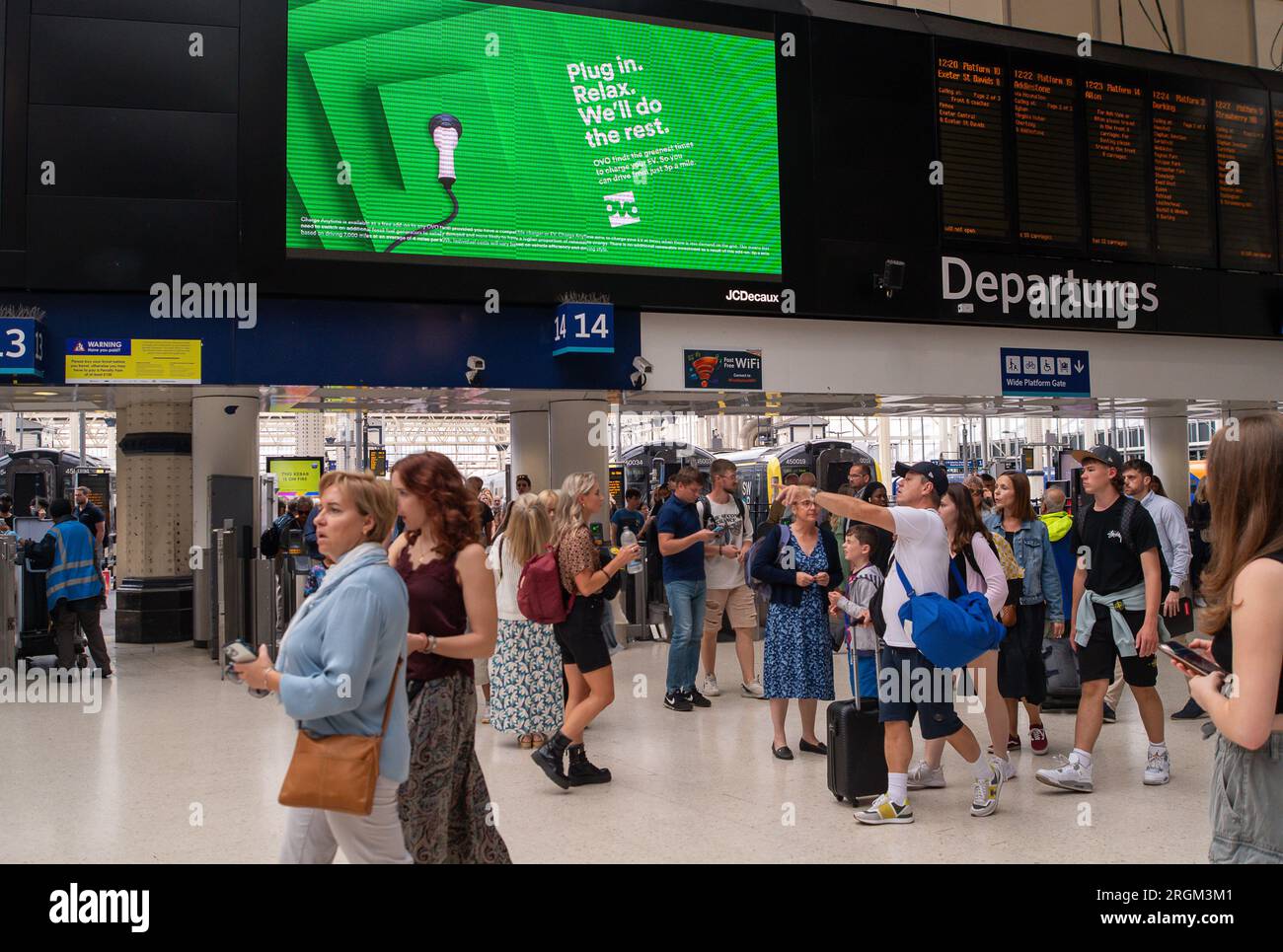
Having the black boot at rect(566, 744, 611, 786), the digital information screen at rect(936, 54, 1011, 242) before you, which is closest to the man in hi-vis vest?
the black boot at rect(566, 744, 611, 786)

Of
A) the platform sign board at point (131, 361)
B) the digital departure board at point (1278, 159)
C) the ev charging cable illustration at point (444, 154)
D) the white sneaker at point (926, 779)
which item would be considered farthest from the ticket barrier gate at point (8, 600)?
the digital departure board at point (1278, 159)

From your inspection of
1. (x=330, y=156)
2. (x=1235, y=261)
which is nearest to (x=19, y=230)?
(x=330, y=156)

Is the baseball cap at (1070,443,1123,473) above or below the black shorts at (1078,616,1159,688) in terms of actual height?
above

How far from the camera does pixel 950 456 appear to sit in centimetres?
4341

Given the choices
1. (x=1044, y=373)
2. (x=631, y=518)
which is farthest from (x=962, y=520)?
(x=631, y=518)

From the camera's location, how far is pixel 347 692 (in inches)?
107

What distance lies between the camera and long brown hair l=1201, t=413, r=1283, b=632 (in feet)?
7.37

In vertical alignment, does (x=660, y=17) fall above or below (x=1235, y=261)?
above

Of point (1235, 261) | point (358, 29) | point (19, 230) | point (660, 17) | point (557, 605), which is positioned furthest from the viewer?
point (1235, 261)

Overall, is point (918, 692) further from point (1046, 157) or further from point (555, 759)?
point (1046, 157)

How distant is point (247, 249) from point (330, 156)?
1.04 metres

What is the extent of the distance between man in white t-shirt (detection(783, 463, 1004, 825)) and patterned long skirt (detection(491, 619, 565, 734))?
2.31 meters

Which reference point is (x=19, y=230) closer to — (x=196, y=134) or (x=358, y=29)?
(x=196, y=134)

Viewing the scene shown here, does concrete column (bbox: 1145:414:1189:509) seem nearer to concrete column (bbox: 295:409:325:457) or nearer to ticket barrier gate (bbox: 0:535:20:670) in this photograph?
ticket barrier gate (bbox: 0:535:20:670)
